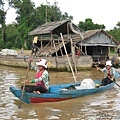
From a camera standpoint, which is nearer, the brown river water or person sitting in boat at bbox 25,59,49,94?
the brown river water

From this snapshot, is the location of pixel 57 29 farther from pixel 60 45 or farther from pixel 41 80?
pixel 41 80

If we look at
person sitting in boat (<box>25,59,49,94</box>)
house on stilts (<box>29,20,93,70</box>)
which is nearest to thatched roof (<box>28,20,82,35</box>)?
house on stilts (<box>29,20,93,70</box>)

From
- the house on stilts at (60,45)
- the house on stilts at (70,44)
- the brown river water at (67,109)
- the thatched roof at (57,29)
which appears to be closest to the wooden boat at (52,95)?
the brown river water at (67,109)

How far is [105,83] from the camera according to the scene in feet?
37.1

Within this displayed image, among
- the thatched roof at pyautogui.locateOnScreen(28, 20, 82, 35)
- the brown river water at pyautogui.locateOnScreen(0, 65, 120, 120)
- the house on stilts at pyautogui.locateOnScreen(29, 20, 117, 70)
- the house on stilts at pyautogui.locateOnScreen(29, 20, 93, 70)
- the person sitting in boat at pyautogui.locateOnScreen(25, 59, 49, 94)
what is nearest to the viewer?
the brown river water at pyautogui.locateOnScreen(0, 65, 120, 120)

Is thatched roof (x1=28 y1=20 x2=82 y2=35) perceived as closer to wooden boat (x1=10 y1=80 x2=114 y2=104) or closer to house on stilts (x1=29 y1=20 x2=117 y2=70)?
house on stilts (x1=29 y1=20 x2=117 y2=70)

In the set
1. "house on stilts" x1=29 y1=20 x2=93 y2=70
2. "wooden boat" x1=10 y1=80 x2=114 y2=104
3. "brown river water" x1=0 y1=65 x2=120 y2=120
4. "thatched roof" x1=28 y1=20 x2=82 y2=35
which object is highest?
"thatched roof" x1=28 y1=20 x2=82 y2=35

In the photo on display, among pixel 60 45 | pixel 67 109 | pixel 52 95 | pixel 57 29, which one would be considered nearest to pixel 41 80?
pixel 52 95

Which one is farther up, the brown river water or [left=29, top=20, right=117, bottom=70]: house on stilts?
[left=29, top=20, right=117, bottom=70]: house on stilts

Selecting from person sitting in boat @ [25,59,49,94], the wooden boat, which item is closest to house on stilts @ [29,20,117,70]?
the wooden boat

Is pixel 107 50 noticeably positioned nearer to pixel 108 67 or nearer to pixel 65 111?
pixel 108 67

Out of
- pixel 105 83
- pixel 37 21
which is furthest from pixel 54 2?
pixel 105 83

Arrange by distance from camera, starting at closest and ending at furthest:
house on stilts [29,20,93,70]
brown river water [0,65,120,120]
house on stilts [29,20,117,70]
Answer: brown river water [0,65,120,120], house on stilts [29,20,93,70], house on stilts [29,20,117,70]

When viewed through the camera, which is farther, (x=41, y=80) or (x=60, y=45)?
(x=60, y=45)
